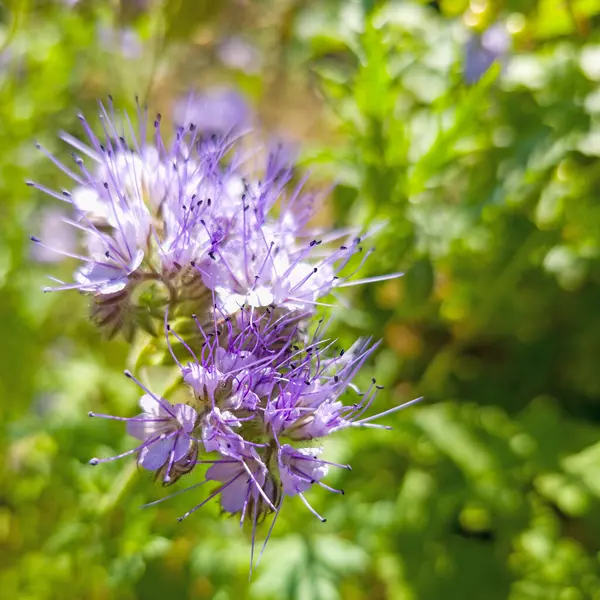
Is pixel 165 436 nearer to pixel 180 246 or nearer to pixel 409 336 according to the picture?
pixel 180 246

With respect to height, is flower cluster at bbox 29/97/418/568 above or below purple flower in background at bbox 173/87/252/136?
above

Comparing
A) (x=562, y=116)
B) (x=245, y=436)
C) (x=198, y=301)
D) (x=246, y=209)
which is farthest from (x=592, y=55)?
(x=245, y=436)

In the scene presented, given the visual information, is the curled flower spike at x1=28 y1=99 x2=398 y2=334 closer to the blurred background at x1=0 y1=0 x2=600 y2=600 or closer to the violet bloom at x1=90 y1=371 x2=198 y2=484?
the violet bloom at x1=90 y1=371 x2=198 y2=484

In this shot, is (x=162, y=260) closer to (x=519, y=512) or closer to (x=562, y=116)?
(x=562, y=116)

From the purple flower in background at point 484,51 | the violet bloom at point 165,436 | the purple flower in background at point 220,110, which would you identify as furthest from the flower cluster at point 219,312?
the purple flower in background at point 220,110


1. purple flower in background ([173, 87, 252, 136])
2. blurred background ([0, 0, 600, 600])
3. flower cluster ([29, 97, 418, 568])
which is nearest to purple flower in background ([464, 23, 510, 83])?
blurred background ([0, 0, 600, 600])

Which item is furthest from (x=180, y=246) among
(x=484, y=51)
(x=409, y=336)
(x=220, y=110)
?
(x=220, y=110)
